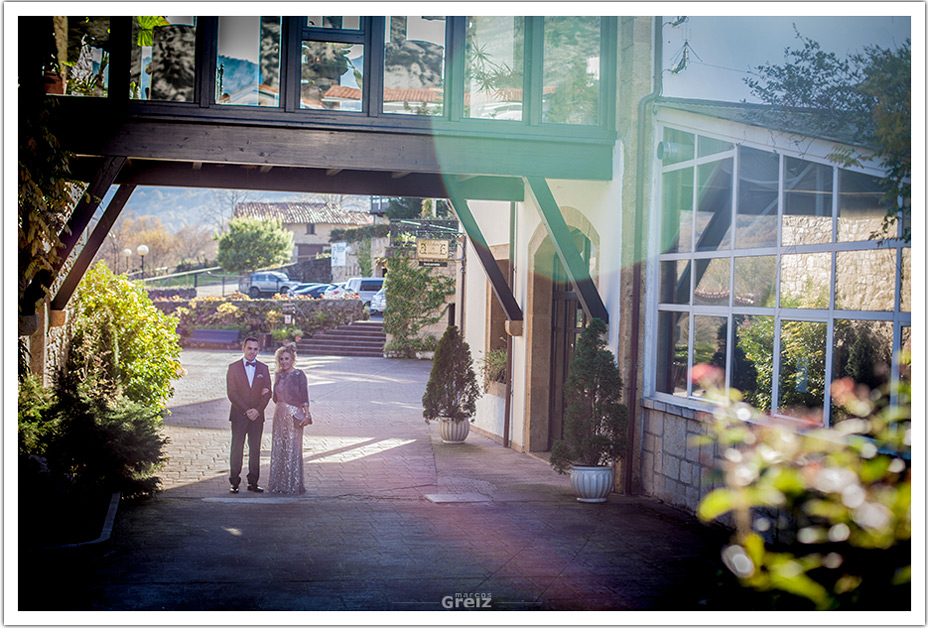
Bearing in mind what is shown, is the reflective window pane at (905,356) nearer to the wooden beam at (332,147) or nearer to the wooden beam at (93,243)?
the wooden beam at (332,147)

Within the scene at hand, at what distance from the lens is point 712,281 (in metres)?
7.28

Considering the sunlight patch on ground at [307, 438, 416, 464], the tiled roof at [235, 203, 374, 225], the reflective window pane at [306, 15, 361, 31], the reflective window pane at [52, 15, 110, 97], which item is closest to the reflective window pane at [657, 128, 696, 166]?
the reflective window pane at [306, 15, 361, 31]

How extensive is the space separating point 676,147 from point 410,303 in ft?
67.5

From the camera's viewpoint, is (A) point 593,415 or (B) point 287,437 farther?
(B) point 287,437

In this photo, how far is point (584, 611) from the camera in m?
4.62

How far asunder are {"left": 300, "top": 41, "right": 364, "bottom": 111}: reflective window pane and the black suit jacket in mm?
2643

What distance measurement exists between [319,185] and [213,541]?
4882 millimetres

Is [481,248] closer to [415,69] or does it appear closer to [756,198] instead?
[415,69]

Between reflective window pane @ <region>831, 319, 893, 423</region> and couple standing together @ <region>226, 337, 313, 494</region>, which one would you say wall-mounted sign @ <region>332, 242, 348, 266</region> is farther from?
reflective window pane @ <region>831, 319, 893, 423</region>

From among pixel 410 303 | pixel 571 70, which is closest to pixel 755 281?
pixel 571 70

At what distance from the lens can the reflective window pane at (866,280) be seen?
5.10 meters

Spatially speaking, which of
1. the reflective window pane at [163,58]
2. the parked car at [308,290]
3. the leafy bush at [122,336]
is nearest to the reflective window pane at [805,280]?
the reflective window pane at [163,58]

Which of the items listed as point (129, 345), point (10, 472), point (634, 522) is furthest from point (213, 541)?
point (129, 345)

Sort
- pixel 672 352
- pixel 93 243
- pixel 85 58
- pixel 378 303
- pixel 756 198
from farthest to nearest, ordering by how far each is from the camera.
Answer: pixel 378 303
pixel 93 243
pixel 672 352
pixel 85 58
pixel 756 198
